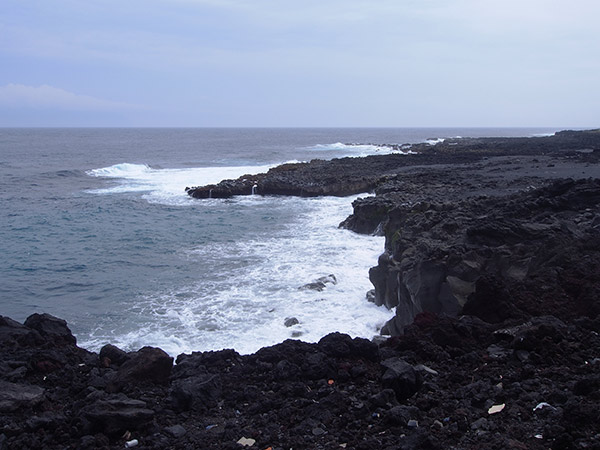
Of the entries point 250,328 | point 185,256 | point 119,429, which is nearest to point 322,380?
point 119,429

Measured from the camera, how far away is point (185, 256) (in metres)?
19.7

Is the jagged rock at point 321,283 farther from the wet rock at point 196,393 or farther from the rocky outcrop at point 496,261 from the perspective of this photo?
the wet rock at point 196,393

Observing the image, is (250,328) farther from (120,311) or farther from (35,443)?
(35,443)

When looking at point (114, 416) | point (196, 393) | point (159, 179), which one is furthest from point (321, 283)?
point (159, 179)

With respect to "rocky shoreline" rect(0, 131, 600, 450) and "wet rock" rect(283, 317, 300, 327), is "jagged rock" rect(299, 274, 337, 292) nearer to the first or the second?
"wet rock" rect(283, 317, 300, 327)

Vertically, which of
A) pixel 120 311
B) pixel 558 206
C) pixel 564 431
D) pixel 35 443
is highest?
pixel 558 206

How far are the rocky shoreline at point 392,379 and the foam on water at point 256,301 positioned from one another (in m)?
2.21

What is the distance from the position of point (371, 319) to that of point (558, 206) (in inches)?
293

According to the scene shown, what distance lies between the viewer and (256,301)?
14.3m

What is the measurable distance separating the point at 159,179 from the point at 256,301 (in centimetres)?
3762

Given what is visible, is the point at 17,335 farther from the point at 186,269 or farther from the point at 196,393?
the point at 186,269

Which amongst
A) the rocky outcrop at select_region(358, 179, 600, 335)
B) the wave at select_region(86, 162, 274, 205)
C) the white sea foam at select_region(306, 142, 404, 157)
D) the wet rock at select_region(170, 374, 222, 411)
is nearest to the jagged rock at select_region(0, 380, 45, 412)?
the wet rock at select_region(170, 374, 222, 411)

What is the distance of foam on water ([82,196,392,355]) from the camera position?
39.5 ft

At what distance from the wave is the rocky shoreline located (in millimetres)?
25716
